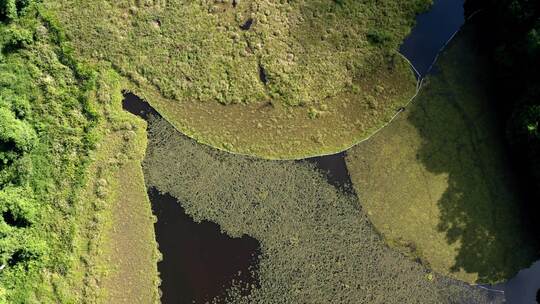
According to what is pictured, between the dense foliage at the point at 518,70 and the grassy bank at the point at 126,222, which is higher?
the dense foliage at the point at 518,70

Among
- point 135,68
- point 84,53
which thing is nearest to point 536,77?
point 135,68

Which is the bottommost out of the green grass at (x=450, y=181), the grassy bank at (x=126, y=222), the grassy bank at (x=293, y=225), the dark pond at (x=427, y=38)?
the grassy bank at (x=126, y=222)

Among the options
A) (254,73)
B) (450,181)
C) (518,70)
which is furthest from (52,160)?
(518,70)

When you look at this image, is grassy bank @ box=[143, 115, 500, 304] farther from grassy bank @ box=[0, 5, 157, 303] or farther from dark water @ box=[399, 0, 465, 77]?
dark water @ box=[399, 0, 465, 77]

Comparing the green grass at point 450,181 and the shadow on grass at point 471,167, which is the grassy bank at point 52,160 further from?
the shadow on grass at point 471,167

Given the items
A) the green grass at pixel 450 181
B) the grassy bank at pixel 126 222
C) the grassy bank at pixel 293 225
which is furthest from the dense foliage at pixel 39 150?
the green grass at pixel 450 181

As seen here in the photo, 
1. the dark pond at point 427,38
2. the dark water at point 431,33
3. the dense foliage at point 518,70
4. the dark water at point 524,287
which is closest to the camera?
the dense foliage at point 518,70

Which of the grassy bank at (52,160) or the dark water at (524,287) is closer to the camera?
the grassy bank at (52,160)

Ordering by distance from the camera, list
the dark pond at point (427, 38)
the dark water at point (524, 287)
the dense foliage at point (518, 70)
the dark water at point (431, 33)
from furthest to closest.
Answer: the dark water at point (431, 33)
the dark pond at point (427, 38)
the dark water at point (524, 287)
the dense foliage at point (518, 70)
